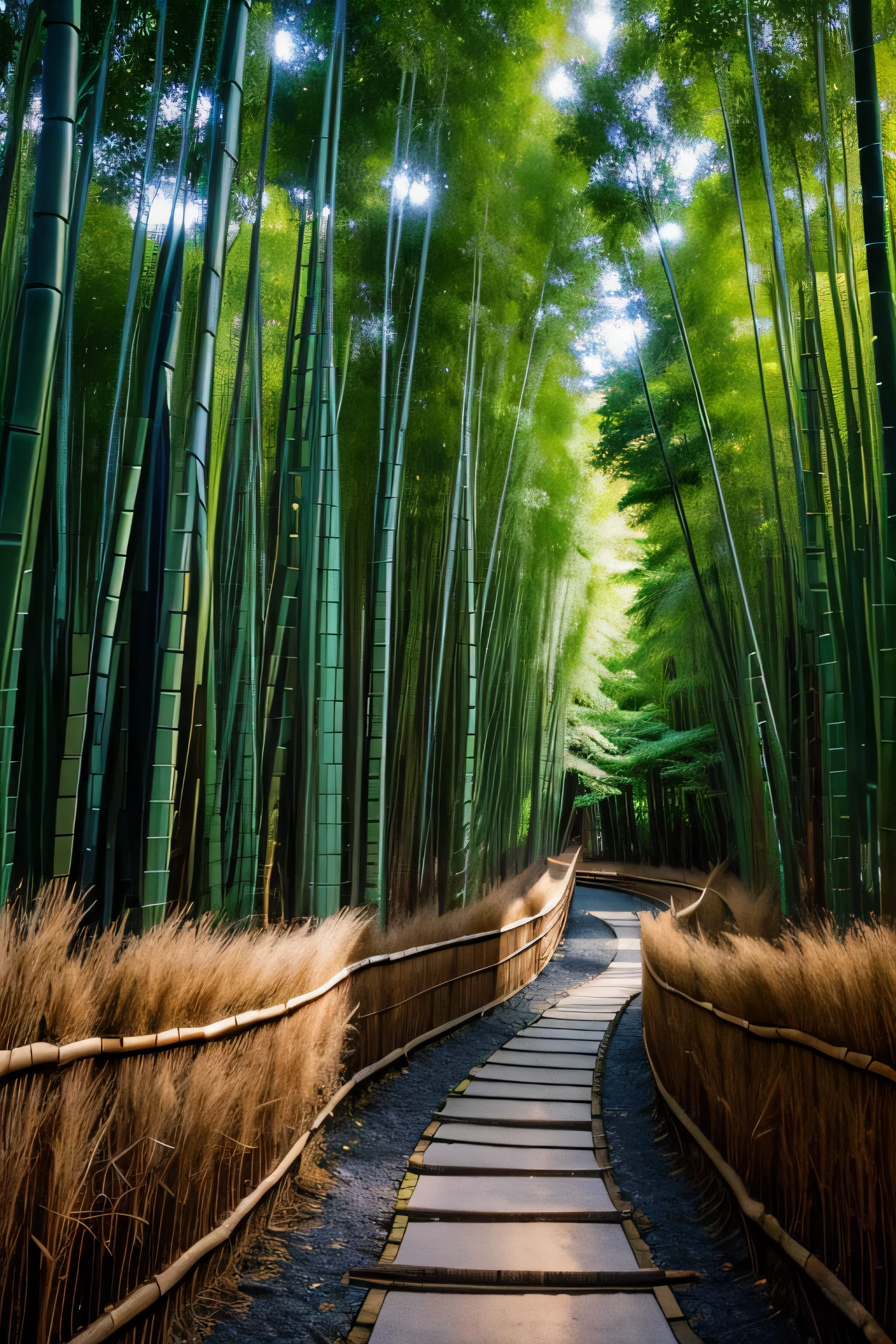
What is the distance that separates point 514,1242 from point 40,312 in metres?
2.20

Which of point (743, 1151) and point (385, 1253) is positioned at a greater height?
point (743, 1151)

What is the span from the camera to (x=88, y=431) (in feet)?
11.5

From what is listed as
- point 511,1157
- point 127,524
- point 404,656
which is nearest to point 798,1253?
point 511,1157

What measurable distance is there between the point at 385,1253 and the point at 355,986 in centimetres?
108

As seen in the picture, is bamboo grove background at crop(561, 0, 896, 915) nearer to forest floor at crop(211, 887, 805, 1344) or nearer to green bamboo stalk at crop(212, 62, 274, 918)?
forest floor at crop(211, 887, 805, 1344)

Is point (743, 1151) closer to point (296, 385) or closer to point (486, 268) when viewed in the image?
point (296, 385)

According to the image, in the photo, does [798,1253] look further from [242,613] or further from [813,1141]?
[242,613]

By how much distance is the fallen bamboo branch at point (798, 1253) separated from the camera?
1458 millimetres

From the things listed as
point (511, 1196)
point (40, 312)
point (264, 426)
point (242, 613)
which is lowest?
point (511, 1196)

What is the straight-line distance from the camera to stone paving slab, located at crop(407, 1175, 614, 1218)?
2.29m

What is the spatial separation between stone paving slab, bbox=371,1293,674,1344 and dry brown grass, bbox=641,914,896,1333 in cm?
35

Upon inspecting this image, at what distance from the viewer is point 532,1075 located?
12.8 feet

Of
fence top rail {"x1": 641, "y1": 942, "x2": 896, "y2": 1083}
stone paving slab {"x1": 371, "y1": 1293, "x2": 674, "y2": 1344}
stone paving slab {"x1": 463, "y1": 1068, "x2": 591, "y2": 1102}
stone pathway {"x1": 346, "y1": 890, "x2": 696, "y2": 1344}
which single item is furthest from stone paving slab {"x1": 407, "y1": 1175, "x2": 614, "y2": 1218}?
stone paving slab {"x1": 463, "y1": 1068, "x2": 591, "y2": 1102}

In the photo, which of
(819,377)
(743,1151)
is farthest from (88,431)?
(743,1151)
